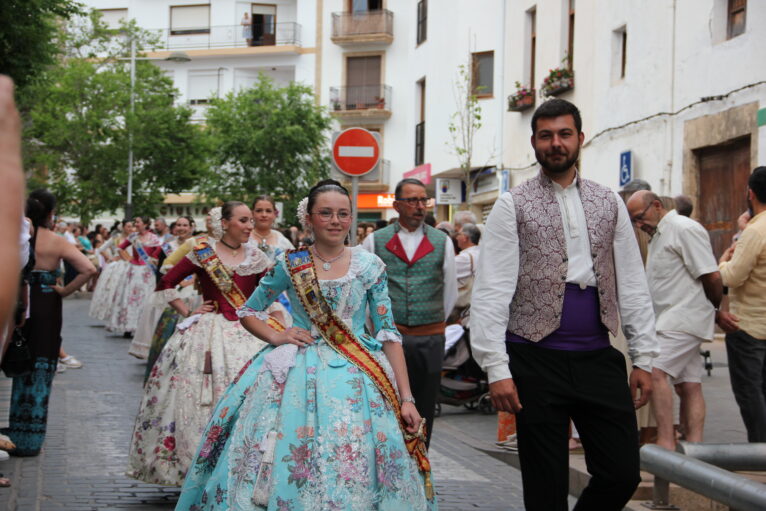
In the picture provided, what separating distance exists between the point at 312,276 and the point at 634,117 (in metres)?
14.6

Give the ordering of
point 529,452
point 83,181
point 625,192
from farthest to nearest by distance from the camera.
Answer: point 83,181, point 625,192, point 529,452

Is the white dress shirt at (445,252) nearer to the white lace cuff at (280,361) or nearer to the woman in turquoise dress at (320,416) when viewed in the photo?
the woman in turquoise dress at (320,416)

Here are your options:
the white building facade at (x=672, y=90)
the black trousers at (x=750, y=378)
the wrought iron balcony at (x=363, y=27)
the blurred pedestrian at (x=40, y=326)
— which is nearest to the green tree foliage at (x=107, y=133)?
the wrought iron balcony at (x=363, y=27)

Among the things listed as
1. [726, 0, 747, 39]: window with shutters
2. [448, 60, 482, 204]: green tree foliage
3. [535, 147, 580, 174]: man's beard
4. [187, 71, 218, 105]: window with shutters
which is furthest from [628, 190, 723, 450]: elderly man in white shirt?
[187, 71, 218, 105]: window with shutters

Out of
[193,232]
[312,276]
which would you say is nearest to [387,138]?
[193,232]

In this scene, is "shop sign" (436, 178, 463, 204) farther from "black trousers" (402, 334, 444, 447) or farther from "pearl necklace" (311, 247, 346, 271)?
"pearl necklace" (311, 247, 346, 271)

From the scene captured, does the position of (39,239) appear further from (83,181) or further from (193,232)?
(83,181)

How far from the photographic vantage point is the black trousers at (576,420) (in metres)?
4.49

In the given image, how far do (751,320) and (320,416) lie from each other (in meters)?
3.98

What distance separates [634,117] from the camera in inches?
749

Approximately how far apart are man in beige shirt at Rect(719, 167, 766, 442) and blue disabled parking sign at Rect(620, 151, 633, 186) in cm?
1106

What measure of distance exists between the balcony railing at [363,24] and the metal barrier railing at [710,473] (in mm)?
42315

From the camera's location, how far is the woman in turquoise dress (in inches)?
187

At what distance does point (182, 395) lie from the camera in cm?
713
